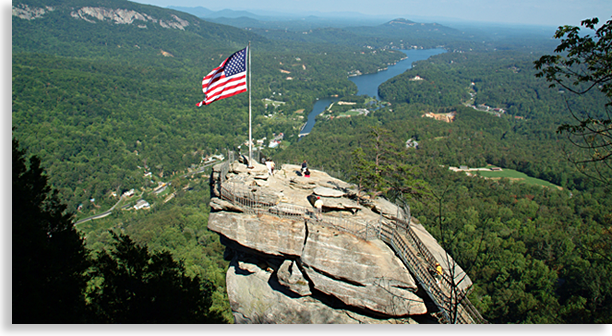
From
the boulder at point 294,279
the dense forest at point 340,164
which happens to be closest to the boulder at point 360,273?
the boulder at point 294,279

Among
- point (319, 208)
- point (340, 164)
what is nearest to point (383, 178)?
point (319, 208)

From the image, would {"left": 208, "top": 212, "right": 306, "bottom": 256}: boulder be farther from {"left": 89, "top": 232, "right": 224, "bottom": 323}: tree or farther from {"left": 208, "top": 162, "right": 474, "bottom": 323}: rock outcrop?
{"left": 89, "top": 232, "right": 224, "bottom": 323}: tree

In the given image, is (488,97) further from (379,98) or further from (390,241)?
(390,241)

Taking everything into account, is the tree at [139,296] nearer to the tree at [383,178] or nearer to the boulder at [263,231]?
the boulder at [263,231]

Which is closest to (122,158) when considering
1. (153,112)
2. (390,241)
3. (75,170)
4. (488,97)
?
(75,170)

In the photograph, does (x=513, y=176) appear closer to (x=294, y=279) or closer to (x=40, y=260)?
(x=294, y=279)
